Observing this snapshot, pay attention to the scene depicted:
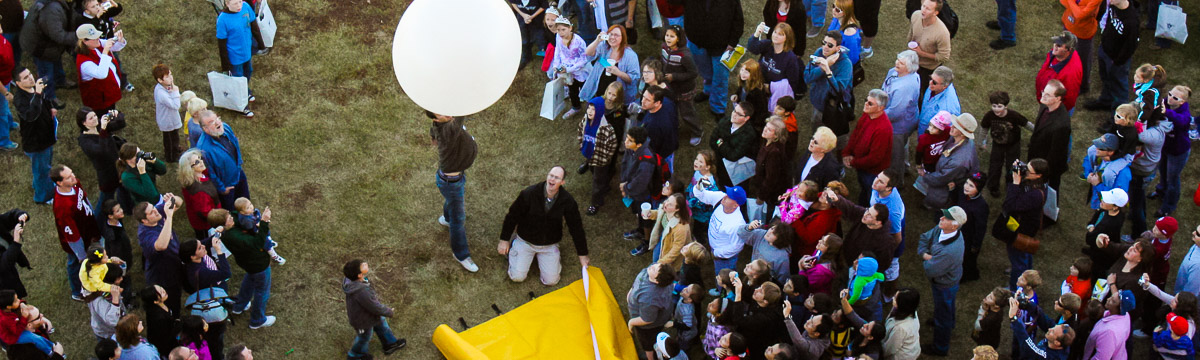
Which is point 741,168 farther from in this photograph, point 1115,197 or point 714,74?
point 1115,197

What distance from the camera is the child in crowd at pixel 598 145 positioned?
9.96m

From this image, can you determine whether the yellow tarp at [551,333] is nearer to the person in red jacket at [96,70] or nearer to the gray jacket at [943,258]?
the gray jacket at [943,258]

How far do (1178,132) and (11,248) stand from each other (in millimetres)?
9824

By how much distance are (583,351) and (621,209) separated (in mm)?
1986

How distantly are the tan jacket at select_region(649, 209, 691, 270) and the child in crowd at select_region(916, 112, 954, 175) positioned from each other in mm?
2398

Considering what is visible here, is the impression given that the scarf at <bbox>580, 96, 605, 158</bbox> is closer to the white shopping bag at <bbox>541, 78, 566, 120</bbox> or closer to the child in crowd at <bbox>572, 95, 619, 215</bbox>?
the child in crowd at <bbox>572, 95, 619, 215</bbox>

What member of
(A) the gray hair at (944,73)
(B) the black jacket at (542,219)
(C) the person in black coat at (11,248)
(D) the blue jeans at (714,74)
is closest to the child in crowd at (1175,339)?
(A) the gray hair at (944,73)

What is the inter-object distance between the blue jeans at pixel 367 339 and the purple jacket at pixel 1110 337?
536 cm

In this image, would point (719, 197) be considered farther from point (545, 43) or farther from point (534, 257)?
point (545, 43)

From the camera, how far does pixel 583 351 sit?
29.4 feet

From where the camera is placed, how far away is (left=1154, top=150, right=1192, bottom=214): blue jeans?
10.1 meters

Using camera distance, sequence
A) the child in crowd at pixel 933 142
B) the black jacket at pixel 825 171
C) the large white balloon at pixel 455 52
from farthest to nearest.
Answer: the child in crowd at pixel 933 142 < the black jacket at pixel 825 171 < the large white balloon at pixel 455 52

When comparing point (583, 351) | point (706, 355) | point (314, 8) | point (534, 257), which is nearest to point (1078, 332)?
point (706, 355)

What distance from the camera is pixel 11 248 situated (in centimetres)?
857
